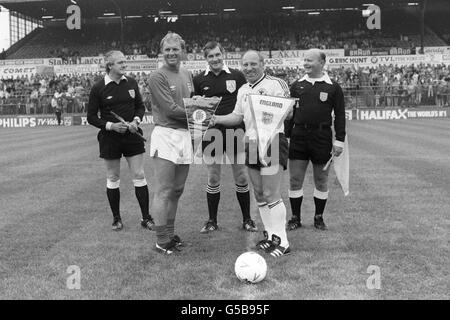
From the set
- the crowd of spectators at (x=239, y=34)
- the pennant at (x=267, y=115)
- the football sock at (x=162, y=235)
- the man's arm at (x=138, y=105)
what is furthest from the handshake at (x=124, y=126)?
the crowd of spectators at (x=239, y=34)

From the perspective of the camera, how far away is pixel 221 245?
18.6ft

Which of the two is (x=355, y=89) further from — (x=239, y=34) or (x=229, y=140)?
(x=229, y=140)

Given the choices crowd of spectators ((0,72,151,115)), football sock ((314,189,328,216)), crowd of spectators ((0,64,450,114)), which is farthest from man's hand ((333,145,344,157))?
crowd of spectators ((0,72,151,115))

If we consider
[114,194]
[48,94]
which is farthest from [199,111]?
[48,94]

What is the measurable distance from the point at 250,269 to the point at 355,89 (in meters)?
27.0

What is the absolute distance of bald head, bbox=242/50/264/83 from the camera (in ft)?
17.2

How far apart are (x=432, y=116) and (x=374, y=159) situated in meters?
17.7

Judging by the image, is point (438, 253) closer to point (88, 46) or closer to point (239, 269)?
point (239, 269)

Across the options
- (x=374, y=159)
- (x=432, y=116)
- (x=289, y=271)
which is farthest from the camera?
(x=432, y=116)

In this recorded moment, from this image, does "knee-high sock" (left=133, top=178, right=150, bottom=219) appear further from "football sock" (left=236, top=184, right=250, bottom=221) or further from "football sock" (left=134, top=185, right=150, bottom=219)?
"football sock" (left=236, top=184, right=250, bottom=221)

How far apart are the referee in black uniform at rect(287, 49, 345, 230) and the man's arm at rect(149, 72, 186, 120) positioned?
168cm

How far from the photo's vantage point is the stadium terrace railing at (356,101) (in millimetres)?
29125

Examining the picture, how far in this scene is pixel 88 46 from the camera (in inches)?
1848
